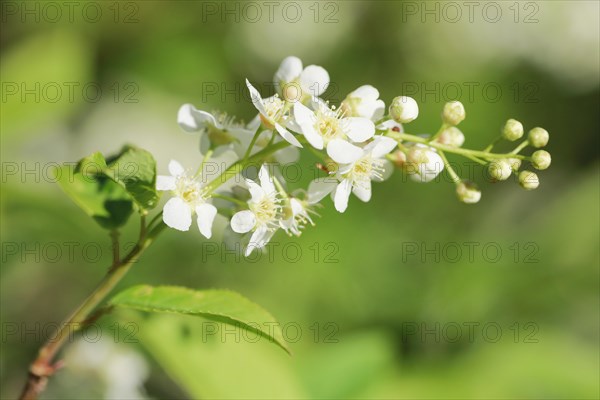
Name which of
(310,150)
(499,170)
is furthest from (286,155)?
(499,170)

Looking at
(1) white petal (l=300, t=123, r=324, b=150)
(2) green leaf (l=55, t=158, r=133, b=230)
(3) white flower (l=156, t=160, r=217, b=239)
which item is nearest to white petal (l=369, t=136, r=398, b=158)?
(1) white petal (l=300, t=123, r=324, b=150)

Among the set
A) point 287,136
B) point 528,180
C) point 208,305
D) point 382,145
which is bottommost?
point 208,305

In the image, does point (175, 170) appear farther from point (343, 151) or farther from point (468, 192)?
point (468, 192)

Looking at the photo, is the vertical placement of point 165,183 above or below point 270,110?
below

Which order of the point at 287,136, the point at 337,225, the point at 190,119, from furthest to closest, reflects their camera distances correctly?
the point at 337,225
the point at 190,119
the point at 287,136

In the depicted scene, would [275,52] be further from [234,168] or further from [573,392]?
[234,168]

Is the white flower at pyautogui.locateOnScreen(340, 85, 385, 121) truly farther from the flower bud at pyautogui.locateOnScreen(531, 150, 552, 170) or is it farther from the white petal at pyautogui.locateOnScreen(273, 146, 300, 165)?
the flower bud at pyautogui.locateOnScreen(531, 150, 552, 170)

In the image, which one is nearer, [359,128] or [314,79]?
[359,128]

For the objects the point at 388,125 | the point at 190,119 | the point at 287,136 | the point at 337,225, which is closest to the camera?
the point at 287,136
